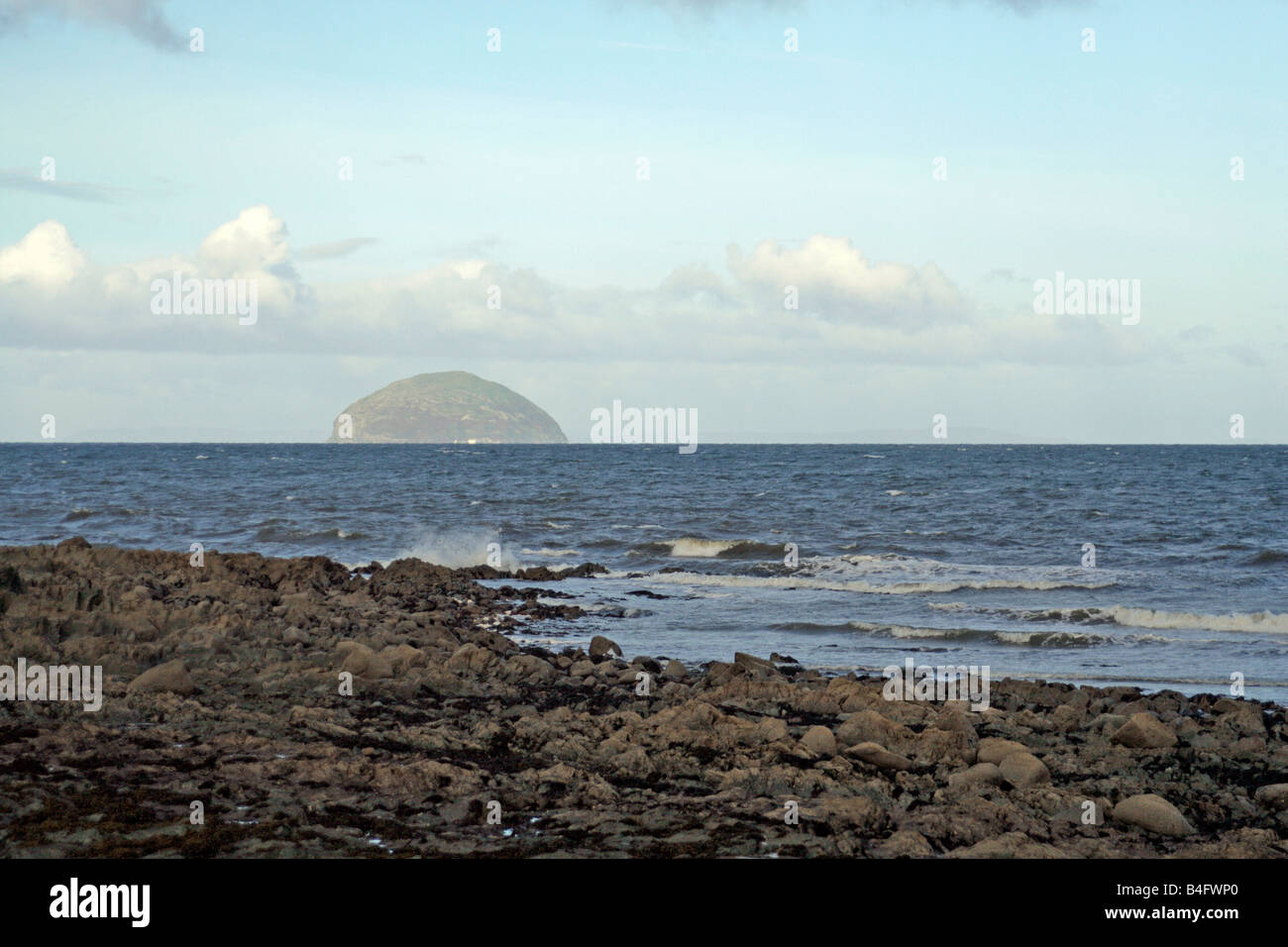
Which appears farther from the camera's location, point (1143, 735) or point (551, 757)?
point (1143, 735)

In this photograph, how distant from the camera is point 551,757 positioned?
8312 millimetres

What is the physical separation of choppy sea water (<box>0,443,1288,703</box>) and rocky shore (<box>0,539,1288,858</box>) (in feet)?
Result: 13.2

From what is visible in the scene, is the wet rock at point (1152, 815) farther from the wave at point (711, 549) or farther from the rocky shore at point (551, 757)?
the wave at point (711, 549)

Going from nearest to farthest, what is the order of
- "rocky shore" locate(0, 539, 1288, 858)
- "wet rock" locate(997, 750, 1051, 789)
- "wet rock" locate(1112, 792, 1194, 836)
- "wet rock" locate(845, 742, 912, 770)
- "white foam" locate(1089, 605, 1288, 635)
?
"rocky shore" locate(0, 539, 1288, 858), "wet rock" locate(1112, 792, 1194, 836), "wet rock" locate(997, 750, 1051, 789), "wet rock" locate(845, 742, 912, 770), "white foam" locate(1089, 605, 1288, 635)

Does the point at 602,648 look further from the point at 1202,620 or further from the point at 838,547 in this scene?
the point at 838,547

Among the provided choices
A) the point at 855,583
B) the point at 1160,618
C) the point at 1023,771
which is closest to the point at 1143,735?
the point at 1023,771

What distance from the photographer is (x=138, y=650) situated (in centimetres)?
1098

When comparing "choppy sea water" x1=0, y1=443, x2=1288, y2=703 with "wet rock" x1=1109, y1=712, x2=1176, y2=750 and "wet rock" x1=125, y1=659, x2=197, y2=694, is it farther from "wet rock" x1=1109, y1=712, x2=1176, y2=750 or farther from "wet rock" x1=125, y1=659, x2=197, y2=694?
"wet rock" x1=125, y1=659, x2=197, y2=694

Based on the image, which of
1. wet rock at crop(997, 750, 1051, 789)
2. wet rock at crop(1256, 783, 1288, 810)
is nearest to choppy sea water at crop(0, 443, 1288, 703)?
wet rock at crop(1256, 783, 1288, 810)

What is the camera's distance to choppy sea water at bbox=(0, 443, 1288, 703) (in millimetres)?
17422

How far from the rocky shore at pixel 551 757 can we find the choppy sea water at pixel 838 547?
13.2 feet

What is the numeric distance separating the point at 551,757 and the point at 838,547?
24.1 metres
